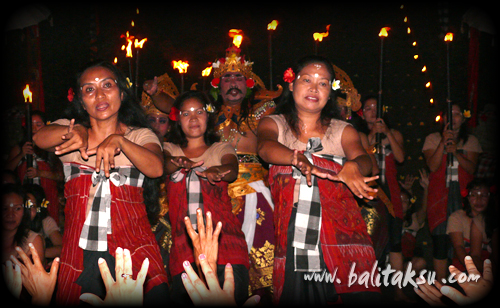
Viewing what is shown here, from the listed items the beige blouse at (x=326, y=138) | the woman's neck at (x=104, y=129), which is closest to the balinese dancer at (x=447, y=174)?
the beige blouse at (x=326, y=138)

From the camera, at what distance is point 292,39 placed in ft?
22.4

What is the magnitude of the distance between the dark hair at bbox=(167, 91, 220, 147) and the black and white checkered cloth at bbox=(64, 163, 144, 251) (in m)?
1.10

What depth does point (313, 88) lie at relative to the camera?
2996mm

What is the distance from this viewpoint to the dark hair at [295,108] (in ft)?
9.99

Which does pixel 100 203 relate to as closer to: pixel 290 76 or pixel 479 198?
pixel 290 76

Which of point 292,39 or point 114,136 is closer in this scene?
point 114,136

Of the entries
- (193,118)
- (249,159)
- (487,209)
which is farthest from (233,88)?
(487,209)

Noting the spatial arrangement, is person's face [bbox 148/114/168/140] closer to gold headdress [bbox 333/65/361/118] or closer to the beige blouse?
gold headdress [bbox 333/65/361/118]

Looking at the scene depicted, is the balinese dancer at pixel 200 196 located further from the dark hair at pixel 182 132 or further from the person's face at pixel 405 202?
the person's face at pixel 405 202

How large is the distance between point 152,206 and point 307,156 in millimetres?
921

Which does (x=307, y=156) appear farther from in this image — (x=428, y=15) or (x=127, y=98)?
(x=428, y=15)

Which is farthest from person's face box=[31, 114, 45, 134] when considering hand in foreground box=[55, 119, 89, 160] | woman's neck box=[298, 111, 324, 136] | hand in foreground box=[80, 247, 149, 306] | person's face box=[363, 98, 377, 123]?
hand in foreground box=[80, 247, 149, 306]

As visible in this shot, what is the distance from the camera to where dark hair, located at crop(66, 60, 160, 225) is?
2883 mm

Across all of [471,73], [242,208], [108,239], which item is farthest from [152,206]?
[471,73]
